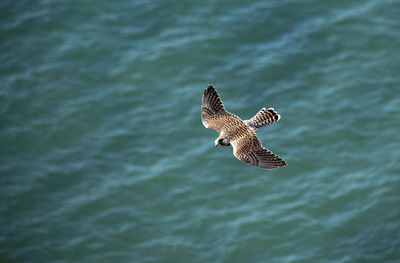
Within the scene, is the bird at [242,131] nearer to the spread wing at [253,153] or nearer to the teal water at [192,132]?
the spread wing at [253,153]

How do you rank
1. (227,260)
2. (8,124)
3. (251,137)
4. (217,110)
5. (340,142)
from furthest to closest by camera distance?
(8,124) → (340,142) → (227,260) → (217,110) → (251,137)

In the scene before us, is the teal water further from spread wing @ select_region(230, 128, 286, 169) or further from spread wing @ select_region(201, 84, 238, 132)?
spread wing @ select_region(230, 128, 286, 169)

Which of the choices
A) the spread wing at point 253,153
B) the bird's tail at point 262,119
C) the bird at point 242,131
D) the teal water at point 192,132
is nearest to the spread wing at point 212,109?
the bird at point 242,131

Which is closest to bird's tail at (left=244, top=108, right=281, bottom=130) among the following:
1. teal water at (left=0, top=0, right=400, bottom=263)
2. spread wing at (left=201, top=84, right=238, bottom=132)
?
spread wing at (left=201, top=84, right=238, bottom=132)

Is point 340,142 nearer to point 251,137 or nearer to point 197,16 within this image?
point 197,16

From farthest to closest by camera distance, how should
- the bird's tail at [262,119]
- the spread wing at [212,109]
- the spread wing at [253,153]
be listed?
the spread wing at [212,109]
the bird's tail at [262,119]
the spread wing at [253,153]

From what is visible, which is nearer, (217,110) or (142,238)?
(217,110)

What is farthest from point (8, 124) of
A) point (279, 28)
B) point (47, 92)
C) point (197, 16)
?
point (279, 28)

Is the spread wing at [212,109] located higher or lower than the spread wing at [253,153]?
higher
